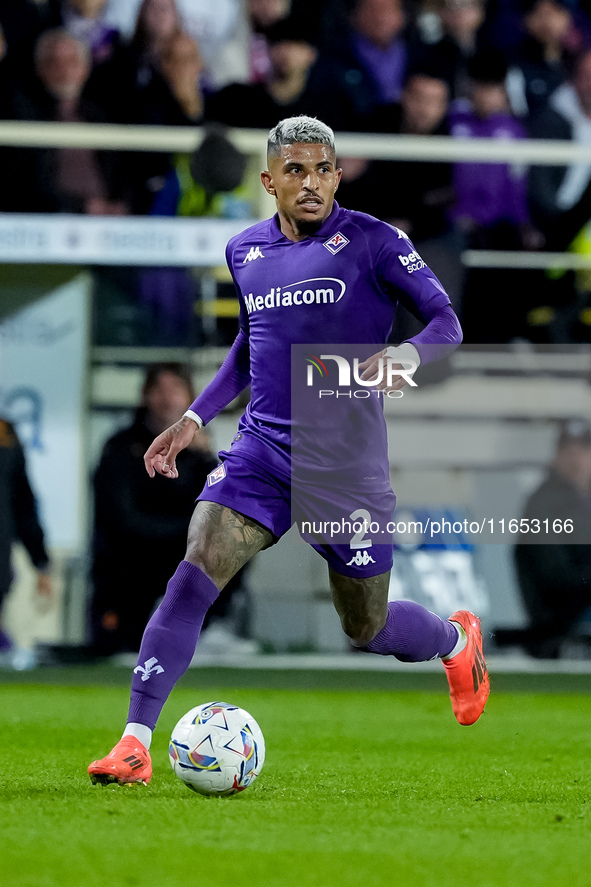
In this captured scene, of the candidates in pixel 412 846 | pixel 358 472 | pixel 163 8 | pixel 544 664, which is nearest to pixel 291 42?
pixel 163 8

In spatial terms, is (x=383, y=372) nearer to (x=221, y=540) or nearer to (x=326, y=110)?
(x=221, y=540)

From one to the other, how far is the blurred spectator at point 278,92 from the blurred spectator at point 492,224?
1114 mm

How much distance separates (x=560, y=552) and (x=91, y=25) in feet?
16.7

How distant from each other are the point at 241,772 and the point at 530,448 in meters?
5.45

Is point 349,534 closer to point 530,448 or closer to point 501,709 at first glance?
point 501,709

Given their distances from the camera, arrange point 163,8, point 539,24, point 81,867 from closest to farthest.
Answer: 1. point 81,867
2. point 163,8
3. point 539,24

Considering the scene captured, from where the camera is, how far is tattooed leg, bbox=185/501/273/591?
4.18 metres

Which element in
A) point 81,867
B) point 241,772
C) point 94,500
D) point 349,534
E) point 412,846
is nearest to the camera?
point 81,867

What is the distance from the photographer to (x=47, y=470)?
891 centimetres

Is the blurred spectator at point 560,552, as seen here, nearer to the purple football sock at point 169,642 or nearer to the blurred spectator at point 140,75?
the blurred spectator at point 140,75

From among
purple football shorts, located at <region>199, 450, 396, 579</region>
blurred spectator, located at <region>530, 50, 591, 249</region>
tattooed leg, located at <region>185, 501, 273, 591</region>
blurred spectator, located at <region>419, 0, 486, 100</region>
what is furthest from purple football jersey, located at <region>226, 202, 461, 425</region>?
blurred spectator, located at <region>419, 0, 486, 100</region>

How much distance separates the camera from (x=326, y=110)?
9633 mm

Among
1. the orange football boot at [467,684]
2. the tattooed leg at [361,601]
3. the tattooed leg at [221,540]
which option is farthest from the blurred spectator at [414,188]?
the tattooed leg at [221,540]

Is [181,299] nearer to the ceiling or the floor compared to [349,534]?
nearer to the ceiling
